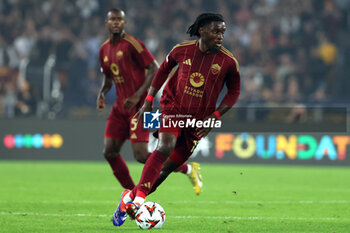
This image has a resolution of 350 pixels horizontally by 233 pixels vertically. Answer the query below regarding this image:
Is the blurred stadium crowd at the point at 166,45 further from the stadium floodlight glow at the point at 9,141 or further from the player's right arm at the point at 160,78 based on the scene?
the player's right arm at the point at 160,78

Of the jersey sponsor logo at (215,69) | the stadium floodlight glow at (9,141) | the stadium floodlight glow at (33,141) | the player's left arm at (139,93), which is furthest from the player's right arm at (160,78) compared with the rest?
the stadium floodlight glow at (9,141)

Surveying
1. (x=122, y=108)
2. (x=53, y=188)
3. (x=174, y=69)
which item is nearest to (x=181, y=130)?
(x=174, y=69)

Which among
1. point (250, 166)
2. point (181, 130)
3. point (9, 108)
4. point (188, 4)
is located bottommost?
point (250, 166)

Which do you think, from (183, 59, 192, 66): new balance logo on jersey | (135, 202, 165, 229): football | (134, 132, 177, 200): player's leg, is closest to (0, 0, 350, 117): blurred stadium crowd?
(183, 59, 192, 66): new balance logo on jersey

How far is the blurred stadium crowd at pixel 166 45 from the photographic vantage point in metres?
17.5

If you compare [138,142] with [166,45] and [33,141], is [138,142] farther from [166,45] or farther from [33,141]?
[166,45]

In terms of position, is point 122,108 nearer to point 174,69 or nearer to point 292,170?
point 174,69

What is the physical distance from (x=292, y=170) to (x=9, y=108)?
689 centimetres

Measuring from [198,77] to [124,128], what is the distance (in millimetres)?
2155

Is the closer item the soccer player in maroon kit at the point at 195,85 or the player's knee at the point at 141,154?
the soccer player in maroon kit at the point at 195,85

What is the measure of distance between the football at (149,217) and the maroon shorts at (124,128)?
2.24m

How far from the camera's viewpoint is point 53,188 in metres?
11.4

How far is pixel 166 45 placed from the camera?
1941 centimetres

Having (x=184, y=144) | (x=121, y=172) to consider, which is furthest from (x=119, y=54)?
(x=184, y=144)
